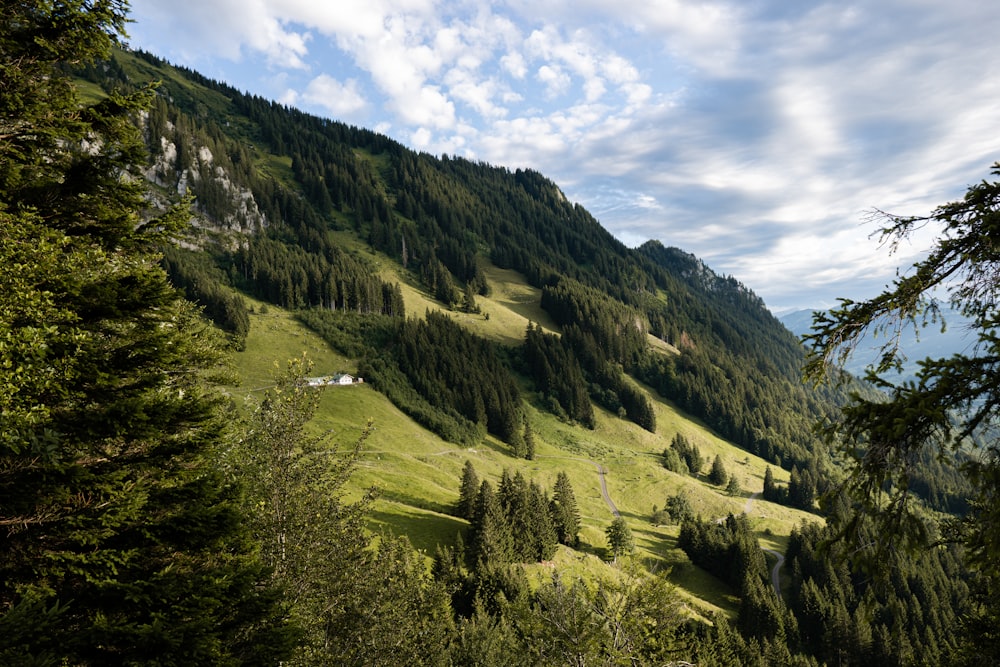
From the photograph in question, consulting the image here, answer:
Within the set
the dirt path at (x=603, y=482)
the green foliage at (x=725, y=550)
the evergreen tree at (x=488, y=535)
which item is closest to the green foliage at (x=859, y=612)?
the green foliage at (x=725, y=550)

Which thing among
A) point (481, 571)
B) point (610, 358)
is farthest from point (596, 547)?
point (610, 358)

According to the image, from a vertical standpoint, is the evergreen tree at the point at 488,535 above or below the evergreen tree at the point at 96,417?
below

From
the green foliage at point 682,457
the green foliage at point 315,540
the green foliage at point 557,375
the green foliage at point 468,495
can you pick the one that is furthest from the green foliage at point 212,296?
the green foliage at point 682,457

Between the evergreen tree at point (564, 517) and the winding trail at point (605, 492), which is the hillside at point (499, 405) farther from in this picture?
the evergreen tree at point (564, 517)

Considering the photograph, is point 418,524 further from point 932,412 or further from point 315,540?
point 932,412

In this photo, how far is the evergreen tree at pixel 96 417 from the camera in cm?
807

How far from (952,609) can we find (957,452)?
10305cm

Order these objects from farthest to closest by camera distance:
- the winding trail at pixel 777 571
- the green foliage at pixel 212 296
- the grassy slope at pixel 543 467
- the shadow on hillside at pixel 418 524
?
the green foliage at pixel 212 296 → the winding trail at pixel 777 571 → the grassy slope at pixel 543 467 → the shadow on hillside at pixel 418 524

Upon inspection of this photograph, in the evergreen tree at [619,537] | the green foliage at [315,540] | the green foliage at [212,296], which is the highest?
the green foliage at [212,296]

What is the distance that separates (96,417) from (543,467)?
94.3 m

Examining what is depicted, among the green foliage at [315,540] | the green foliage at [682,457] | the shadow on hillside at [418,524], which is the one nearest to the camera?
the green foliage at [315,540]

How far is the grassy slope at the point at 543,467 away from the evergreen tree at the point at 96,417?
108 ft

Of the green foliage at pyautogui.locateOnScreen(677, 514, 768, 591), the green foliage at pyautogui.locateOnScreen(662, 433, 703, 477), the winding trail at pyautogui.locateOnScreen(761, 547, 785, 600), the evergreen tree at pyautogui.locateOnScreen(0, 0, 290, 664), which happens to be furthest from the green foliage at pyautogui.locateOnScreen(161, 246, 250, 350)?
the winding trail at pyautogui.locateOnScreen(761, 547, 785, 600)

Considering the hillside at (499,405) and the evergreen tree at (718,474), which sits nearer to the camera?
the hillside at (499,405)
